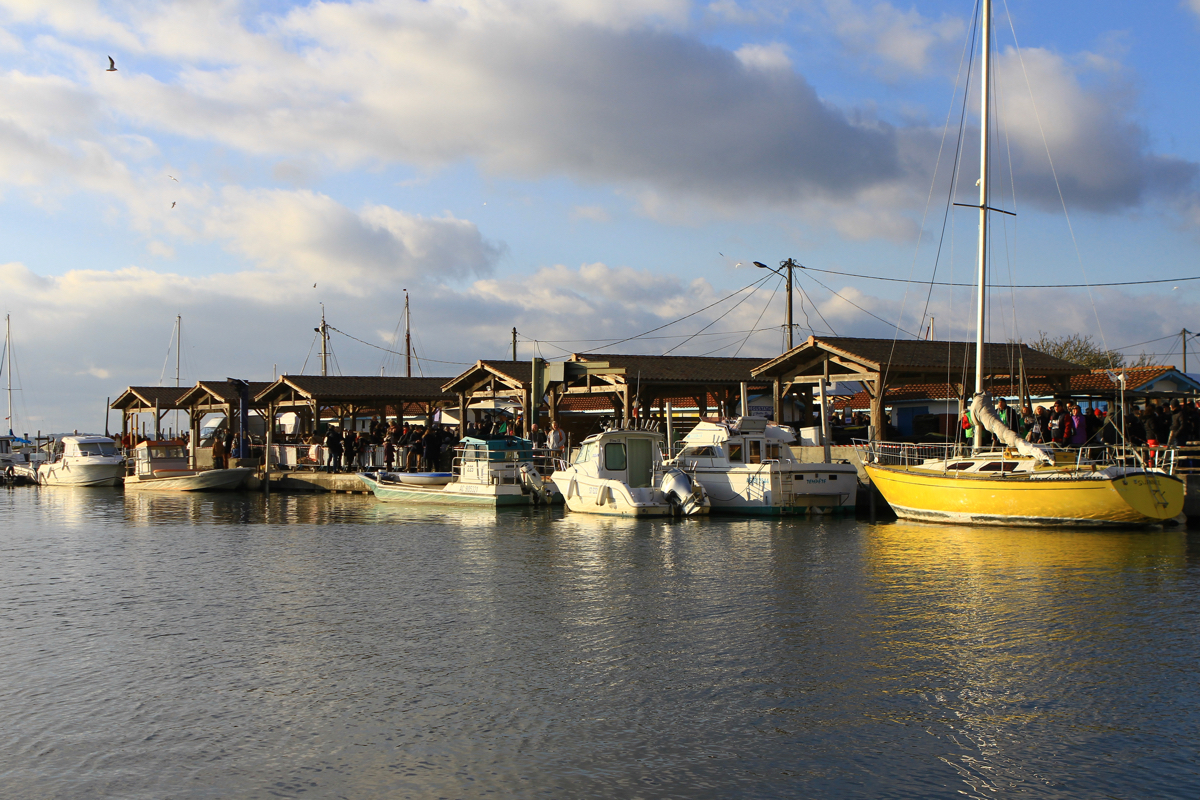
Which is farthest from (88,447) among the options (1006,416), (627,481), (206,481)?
(1006,416)

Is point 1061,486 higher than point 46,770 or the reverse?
higher

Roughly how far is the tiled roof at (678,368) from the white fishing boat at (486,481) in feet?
13.8

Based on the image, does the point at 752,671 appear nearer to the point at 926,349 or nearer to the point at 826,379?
the point at 826,379

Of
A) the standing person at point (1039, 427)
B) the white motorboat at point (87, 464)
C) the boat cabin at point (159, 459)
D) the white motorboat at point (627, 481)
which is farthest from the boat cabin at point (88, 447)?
the standing person at point (1039, 427)

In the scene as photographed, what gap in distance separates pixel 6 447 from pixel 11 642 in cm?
5170

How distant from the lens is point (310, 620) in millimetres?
12898

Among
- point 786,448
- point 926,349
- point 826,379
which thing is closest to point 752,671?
point 786,448

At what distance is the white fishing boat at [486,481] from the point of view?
29.2 meters

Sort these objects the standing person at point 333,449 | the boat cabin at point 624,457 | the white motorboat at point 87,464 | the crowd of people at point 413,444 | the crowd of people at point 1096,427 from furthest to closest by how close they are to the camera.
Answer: the white motorboat at point 87,464, the standing person at point 333,449, the crowd of people at point 413,444, the boat cabin at point 624,457, the crowd of people at point 1096,427

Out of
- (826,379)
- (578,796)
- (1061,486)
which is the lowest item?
(578,796)

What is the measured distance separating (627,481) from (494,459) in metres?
5.22

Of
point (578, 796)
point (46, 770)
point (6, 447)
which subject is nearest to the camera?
point (578, 796)

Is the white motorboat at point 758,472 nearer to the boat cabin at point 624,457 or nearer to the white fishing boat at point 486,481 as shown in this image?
the boat cabin at point 624,457

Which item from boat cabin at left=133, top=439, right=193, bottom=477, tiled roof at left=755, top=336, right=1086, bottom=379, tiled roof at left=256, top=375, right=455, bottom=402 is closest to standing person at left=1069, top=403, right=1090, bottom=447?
tiled roof at left=755, top=336, right=1086, bottom=379
